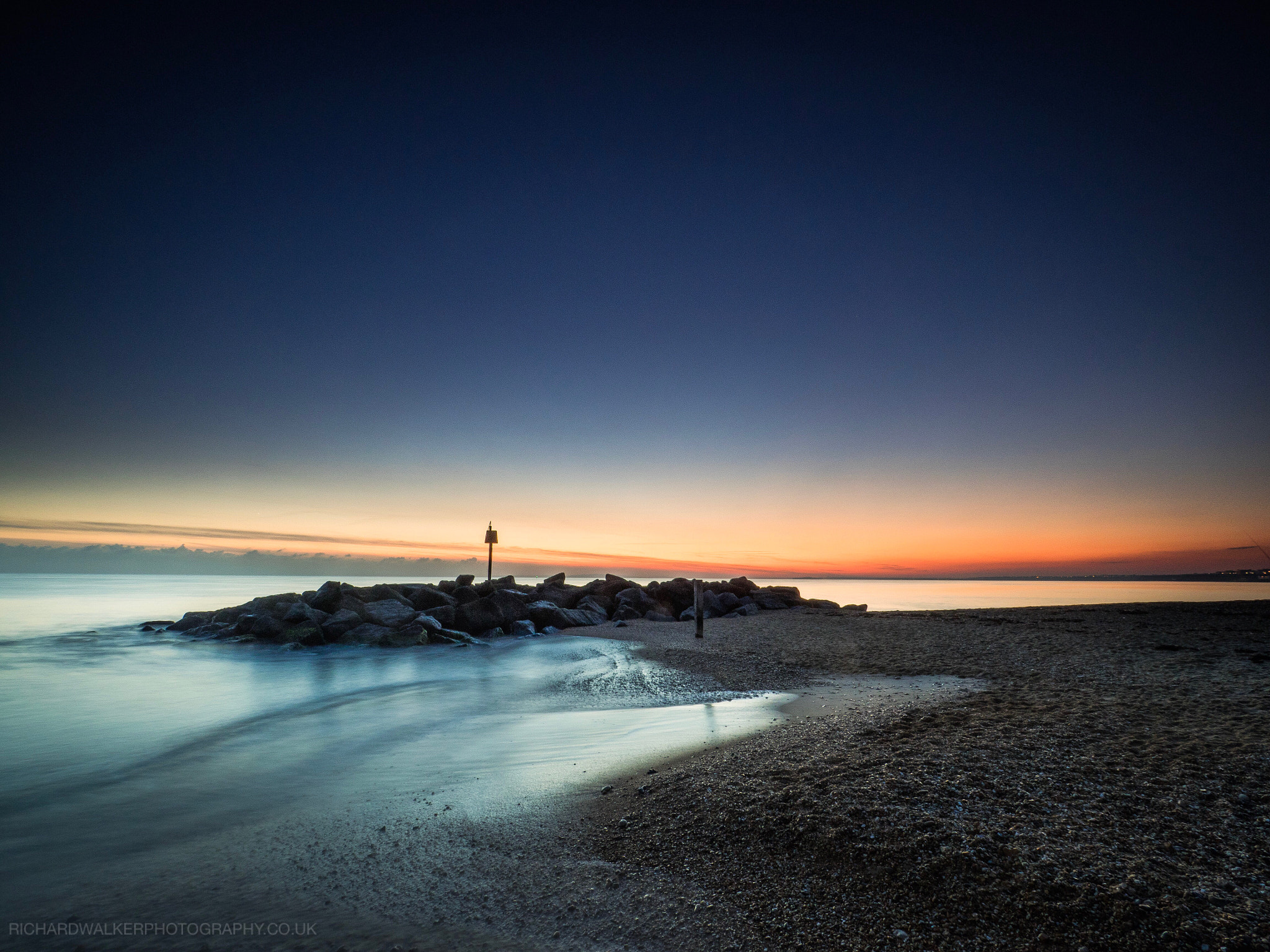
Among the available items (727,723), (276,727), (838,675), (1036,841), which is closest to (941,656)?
(838,675)

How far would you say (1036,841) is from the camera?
3070mm

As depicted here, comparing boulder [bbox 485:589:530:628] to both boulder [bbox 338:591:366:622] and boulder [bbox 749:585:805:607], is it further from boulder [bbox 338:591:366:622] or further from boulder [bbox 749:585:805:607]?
boulder [bbox 749:585:805:607]

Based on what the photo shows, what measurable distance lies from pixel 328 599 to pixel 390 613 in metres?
2.67

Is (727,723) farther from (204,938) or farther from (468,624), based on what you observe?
(468,624)

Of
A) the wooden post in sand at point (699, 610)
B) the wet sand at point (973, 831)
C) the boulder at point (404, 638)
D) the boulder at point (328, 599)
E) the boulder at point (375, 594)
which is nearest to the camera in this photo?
the wet sand at point (973, 831)

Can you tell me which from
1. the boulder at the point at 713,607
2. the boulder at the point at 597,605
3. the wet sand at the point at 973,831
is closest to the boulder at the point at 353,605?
the boulder at the point at 597,605

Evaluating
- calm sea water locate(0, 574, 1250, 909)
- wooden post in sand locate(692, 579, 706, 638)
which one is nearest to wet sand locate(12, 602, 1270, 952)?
calm sea water locate(0, 574, 1250, 909)

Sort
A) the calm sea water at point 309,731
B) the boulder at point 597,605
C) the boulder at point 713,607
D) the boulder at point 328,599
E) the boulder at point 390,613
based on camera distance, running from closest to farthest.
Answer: the calm sea water at point 309,731
the boulder at point 390,613
the boulder at point 328,599
the boulder at point 597,605
the boulder at point 713,607

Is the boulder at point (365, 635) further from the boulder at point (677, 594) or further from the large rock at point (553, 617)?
the boulder at point (677, 594)

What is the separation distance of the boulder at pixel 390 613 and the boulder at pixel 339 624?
1.31 ft

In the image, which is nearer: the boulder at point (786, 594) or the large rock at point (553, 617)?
the large rock at point (553, 617)

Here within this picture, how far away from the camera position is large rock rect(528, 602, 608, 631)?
64.3 ft

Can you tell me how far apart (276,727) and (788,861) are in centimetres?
805

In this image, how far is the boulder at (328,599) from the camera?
18891 millimetres
